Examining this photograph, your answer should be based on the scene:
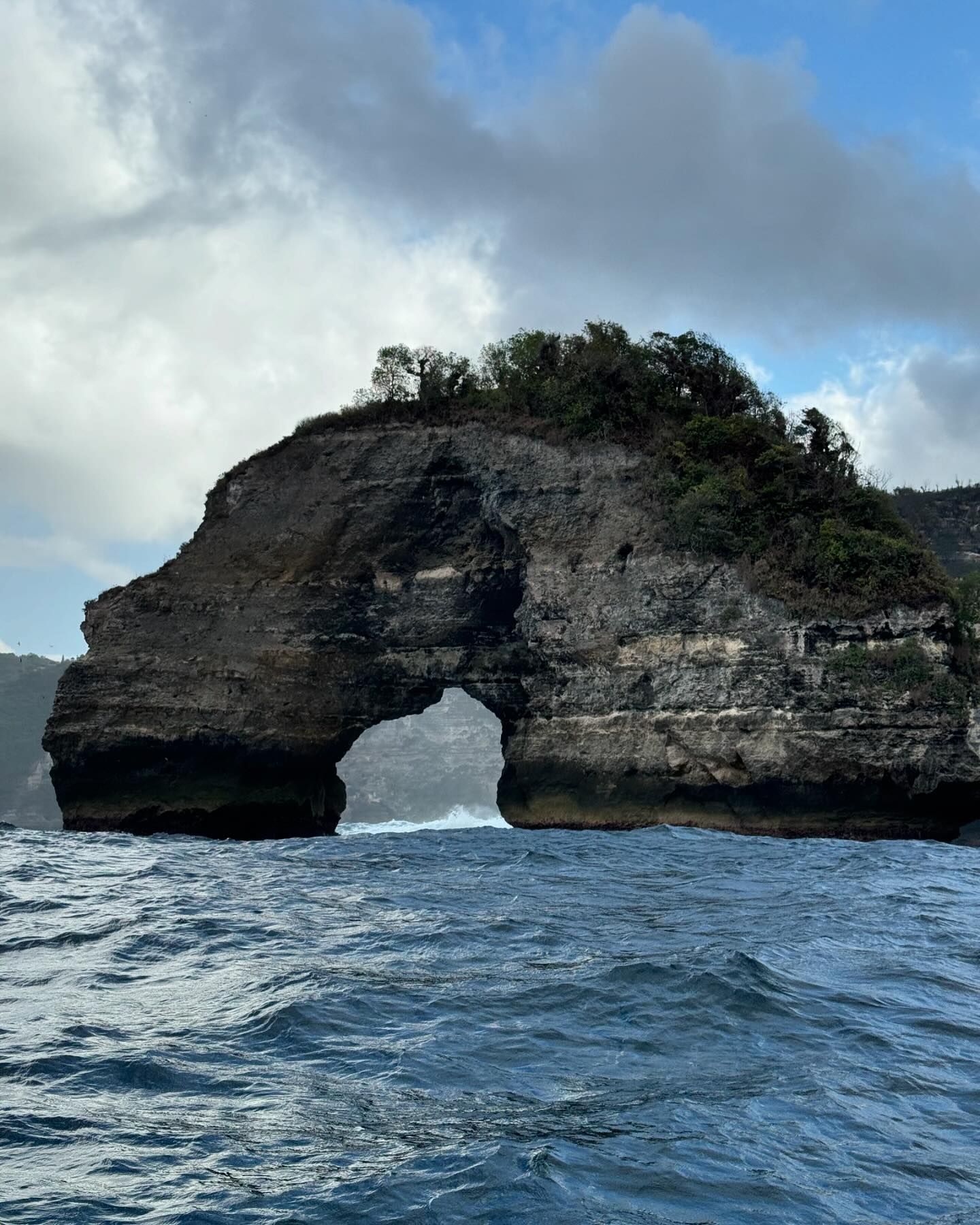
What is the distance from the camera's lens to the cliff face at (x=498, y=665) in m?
29.4

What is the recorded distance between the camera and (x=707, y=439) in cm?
3556

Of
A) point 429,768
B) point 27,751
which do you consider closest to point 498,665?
point 27,751

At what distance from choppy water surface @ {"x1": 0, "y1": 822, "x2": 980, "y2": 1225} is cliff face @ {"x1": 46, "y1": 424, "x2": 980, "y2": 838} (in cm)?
1297

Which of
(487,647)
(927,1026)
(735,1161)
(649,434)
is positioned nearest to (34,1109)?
(735,1161)

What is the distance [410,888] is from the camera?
17.9 m

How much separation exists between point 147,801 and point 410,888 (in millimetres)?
18406

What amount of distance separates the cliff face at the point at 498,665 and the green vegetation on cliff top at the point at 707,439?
0.72m

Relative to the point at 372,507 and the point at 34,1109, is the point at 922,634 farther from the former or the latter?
the point at 34,1109

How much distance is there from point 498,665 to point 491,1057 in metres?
27.1

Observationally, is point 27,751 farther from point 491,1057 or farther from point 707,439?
point 491,1057

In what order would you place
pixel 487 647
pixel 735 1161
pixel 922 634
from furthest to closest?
1. pixel 487 647
2. pixel 922 634
3. pixel 735 1161

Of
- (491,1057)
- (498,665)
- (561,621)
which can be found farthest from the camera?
(498,665)

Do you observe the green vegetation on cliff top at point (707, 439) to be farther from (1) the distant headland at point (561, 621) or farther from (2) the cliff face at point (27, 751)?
(2) the cliff face at point (27, 751)

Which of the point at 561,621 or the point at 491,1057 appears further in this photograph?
the point at 561,621
